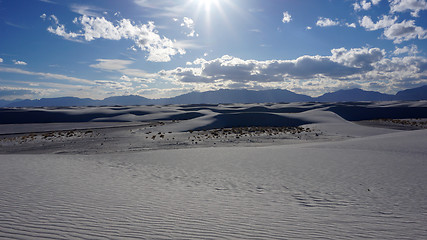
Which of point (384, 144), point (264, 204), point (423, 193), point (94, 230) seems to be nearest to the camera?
point (94, 230)

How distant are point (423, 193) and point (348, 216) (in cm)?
346

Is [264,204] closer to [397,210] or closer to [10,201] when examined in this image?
[397,210]

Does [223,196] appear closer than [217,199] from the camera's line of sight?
No

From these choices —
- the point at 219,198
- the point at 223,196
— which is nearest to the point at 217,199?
the point at 219,198

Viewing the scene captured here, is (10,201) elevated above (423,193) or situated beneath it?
elevated above

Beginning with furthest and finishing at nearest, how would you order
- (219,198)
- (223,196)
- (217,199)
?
(223,196)
(219,198)
(217,199)

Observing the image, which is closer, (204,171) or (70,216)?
(70,216)

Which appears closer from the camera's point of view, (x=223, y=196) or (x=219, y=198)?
(x=219, y=198)

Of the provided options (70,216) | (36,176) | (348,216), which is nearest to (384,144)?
(348,216)

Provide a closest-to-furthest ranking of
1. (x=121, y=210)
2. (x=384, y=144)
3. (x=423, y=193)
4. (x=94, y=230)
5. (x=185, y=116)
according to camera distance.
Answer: (x=94, y=230) < (x=121, y=210) < (x=423, y=193) < (x=384, y=144) < (x=185, y=116)

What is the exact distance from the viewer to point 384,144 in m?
16.7

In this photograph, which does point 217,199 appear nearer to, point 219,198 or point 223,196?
point 219,198

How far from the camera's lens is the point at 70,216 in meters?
5.53

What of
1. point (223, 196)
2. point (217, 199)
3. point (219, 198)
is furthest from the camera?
point (223, 196)
